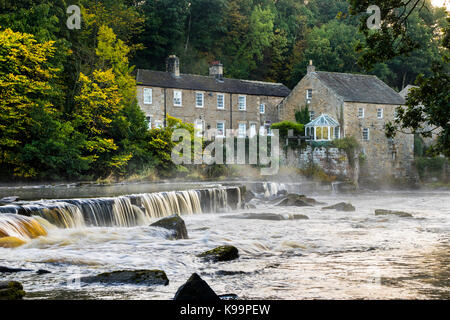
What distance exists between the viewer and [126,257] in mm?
12172

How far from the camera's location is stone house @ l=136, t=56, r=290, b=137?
45125 mm

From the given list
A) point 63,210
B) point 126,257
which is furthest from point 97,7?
point 126,257

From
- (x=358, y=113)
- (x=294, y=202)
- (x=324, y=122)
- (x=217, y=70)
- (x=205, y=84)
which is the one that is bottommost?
(x=294, y=202)

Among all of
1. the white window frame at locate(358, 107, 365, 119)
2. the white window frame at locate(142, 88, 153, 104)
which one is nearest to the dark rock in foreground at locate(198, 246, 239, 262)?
the white window frame at locate(142, 88, 153, 104)

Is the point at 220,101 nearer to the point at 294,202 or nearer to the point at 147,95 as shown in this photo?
the point at 147,95

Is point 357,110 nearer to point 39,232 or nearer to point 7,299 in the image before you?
point 39,232

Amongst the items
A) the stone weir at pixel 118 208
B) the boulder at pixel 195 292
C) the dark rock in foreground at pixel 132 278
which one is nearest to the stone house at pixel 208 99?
the stone weir at pixel 118 208

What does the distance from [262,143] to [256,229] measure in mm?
23652

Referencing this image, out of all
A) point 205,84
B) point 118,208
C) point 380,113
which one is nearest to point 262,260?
point 118,208

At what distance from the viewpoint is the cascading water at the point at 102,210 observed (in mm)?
14172

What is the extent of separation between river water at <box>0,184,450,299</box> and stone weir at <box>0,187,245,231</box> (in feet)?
2.02

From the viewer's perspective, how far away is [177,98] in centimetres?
4644

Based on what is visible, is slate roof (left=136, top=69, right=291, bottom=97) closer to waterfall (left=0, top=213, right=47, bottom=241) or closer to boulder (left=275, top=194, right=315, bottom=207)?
boulder (left=275, top=194, right=315, bottom=207)

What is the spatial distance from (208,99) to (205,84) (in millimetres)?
1506
